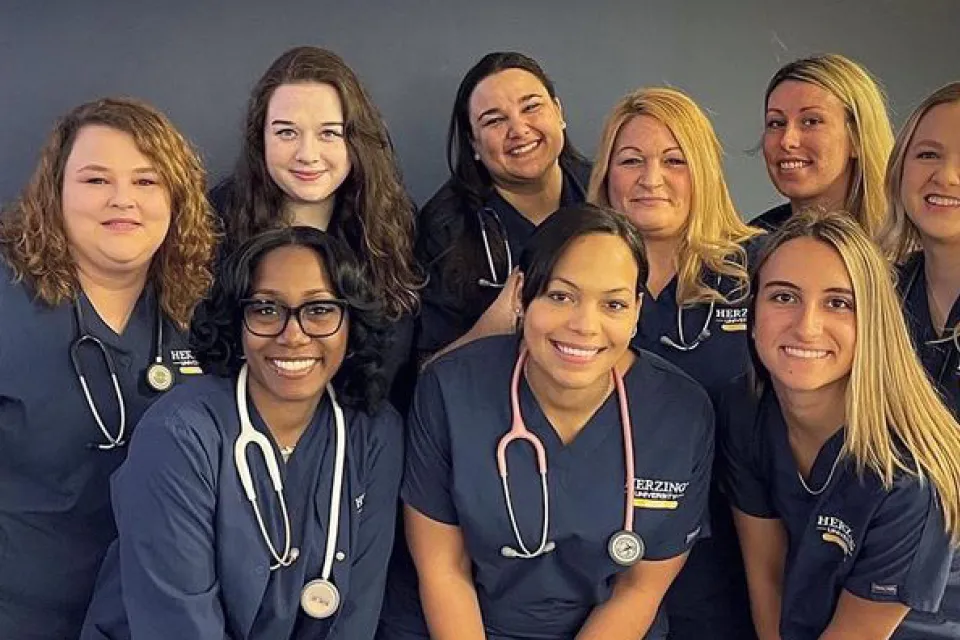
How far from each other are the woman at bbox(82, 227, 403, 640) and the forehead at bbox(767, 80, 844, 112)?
98 cm

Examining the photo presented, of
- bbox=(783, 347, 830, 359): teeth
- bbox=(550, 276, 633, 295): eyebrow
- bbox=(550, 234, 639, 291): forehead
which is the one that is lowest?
bbox=(783, 347, 830, 359): teeth

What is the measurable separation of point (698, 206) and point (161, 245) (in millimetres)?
929

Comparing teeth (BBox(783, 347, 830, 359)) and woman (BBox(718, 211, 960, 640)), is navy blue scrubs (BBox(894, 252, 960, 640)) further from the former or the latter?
teeth (BBox(783, 347, 830, 359))

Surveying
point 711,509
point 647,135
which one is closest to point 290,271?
point 647,135

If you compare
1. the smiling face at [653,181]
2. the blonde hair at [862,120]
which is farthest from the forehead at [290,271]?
the blonde hair at [862,120]

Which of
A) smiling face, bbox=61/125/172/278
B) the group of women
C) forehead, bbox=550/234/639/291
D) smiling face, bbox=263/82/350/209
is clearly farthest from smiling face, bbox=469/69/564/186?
smiling face, bbox=61/125/172/278

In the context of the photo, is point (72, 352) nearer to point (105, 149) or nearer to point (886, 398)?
point (105, 149)

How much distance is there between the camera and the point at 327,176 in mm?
1910

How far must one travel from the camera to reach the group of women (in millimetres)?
1469

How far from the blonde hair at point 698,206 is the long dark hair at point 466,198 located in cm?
29

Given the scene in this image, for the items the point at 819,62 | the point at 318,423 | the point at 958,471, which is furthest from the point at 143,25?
the point at 958,471

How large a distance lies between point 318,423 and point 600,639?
54 cm

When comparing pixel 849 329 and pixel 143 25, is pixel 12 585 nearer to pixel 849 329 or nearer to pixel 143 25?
pixel 143 25

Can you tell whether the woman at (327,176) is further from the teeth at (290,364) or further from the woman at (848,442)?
the woman at (848,442)
